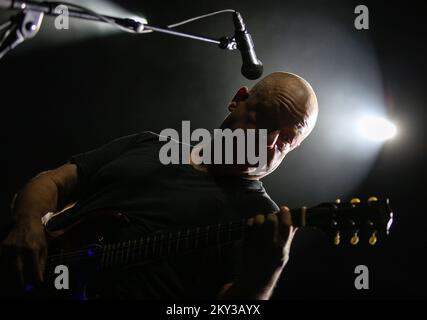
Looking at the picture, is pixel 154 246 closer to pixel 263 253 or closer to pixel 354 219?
pixel 263 253

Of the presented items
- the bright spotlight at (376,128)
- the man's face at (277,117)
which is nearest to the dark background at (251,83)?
the bright spotlight at (376,128)

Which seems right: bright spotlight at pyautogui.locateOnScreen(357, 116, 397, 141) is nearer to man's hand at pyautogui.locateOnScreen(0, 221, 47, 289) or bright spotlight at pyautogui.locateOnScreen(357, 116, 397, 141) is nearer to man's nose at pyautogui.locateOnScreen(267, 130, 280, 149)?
man's nose at pyautogui.locateOnScreen(267, 130, 280, 149)

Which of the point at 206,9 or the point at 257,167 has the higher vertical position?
the point at 206,9

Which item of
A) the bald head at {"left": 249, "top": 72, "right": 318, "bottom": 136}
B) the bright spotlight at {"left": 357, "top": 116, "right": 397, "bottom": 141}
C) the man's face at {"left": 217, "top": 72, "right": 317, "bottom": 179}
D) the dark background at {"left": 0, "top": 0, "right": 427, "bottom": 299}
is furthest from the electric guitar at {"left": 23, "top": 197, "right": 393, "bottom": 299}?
the bright spotlight at {"left": 357, "top": 116, "right": 397, "bottom": 141}

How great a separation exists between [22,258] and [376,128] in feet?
6.83

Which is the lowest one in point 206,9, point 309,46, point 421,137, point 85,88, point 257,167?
point 257,167

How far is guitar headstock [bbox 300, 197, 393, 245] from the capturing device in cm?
128

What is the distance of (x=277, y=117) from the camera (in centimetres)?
189

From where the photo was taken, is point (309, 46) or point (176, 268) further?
point (309, 46)

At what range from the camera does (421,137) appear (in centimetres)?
257

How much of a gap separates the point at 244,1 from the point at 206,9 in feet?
0.78
